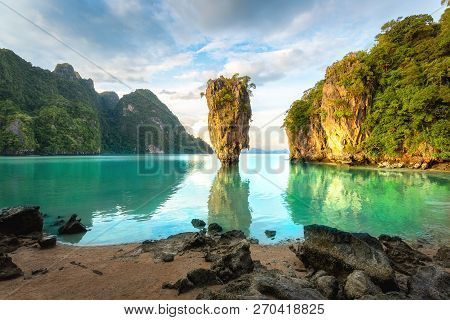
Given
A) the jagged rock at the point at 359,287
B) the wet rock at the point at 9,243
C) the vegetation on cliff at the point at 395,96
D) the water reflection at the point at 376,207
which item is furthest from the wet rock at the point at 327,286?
the vegetation on cliff at the point at 395,96

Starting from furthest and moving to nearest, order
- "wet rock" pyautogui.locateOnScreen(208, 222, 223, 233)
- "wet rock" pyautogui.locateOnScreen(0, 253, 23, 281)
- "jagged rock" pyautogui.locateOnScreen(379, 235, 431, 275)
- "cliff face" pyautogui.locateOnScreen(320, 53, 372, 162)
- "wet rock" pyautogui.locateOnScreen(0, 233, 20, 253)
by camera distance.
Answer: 1. "cliff face" pyautogui.locateOnScreen(320, 53, 372, 162)
2. "wet rock" pyautogui.locateOnScreen(208, 222, 223, 233)
3. "wet rock" pyautogui.locateOnScreen(0, 233, 20, 253)
4. "jagged rock" pyautogui.locateOnScreen(379, 235, 431, 275)
5. "wet rock" pyautogui.locateOnScreen(0, 253, 23, 281)

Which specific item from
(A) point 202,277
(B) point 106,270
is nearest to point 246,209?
(B) point 106,270

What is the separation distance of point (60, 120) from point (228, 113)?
8492 centimetres

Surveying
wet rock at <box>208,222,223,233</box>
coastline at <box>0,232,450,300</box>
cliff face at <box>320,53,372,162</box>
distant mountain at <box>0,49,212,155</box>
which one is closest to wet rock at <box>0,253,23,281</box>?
coastline at <box>0,232,450,300</box>

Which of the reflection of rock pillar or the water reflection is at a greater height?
the water reflection

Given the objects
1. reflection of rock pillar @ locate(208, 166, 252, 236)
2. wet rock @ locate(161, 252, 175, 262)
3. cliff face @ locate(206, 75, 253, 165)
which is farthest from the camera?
cliff face @ locate(206, 75, 253, 165)

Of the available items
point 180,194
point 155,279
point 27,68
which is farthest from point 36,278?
point 27,68

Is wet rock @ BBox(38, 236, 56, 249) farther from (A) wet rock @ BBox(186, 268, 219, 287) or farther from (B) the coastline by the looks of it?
(A) wet rock @ BBox(186, 268, 219, 287)

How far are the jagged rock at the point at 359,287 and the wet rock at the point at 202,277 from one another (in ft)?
8.17

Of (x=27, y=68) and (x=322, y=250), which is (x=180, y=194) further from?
(x=27, y=68)

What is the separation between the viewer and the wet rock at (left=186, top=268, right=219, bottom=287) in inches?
202

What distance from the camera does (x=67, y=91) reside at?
130m

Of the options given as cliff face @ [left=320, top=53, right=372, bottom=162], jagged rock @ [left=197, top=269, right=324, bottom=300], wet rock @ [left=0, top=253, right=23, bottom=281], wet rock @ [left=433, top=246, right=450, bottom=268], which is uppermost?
cliff face @ [left=320, top=53, right=372, bottom=162]

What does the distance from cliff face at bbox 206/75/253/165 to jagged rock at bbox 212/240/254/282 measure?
126 feet
